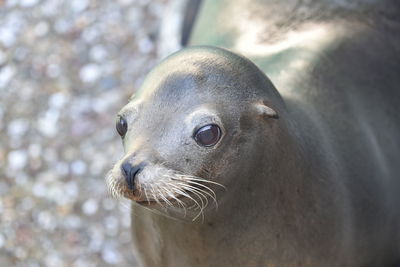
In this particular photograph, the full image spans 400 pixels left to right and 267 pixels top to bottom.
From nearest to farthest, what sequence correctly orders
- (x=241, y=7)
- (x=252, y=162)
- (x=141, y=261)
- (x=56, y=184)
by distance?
1. (x=252, y=162)
2. (x=141, y=261)
3. (x=241, y=7)
4. (x=56, y=184)

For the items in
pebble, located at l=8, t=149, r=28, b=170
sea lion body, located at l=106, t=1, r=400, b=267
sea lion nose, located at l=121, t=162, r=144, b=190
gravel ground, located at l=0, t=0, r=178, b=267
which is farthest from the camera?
pebble, located at l=8, t=149, r=28, b=170

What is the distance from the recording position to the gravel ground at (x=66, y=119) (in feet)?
11.2

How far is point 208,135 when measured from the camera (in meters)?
1.90

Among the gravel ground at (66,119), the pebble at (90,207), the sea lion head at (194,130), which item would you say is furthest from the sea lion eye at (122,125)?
the pebble at (90,207)

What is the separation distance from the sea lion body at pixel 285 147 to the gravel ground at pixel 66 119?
1.05m

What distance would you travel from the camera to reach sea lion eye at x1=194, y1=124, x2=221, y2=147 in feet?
6.19

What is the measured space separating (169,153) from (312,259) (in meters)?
0.58

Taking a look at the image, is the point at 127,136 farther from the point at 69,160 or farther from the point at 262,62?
the point at 69,160

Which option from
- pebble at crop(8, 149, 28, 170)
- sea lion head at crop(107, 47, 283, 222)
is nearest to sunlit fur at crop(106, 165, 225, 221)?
sea lion head at crop(107, 47, 283, 222)

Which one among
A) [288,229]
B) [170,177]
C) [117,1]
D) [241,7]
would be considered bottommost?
[170,177]

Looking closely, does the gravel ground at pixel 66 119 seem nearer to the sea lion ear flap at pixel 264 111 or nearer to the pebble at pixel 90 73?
the pebble at pixel 90 73

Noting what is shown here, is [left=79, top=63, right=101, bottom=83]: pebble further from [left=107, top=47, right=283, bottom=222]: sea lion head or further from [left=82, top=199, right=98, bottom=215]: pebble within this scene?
[left=107, top=47, right=283, bottom=222]: sea lion head

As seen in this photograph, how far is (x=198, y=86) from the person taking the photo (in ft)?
6.40

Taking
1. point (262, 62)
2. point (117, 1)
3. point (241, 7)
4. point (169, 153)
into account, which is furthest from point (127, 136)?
point (117, 1)
